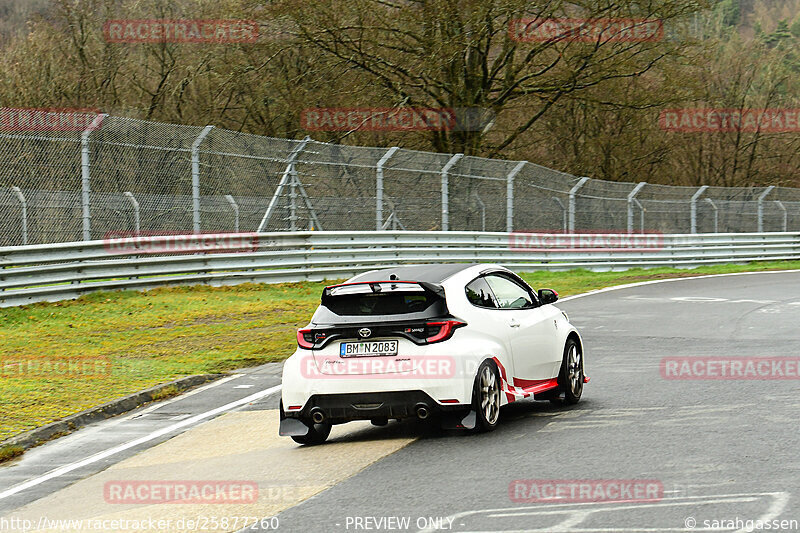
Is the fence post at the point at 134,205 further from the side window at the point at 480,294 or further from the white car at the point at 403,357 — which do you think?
the side window at the point at 480,294

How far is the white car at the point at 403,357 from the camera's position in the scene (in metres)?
8.05

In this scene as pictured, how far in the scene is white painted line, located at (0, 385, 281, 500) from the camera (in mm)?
7648

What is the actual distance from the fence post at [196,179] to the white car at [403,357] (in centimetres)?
1212

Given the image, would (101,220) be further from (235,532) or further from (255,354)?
(235,532)

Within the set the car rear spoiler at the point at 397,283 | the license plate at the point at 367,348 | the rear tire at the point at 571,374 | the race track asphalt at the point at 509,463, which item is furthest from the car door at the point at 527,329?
the license plate at the point at 367,348

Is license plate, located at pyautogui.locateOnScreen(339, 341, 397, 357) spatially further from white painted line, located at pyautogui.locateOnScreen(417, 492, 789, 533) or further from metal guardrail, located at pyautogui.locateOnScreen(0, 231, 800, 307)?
metal guardrail, located at pyautogui.locateOnScreen(0, 231, 800, 307)

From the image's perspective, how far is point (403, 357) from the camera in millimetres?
8086

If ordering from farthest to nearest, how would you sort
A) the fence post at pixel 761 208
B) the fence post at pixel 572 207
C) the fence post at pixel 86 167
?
the fence post at pixel 761 208
the fence post at pixel 572 207
the fence post at pixel 86 167

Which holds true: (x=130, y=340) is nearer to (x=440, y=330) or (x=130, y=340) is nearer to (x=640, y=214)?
(x=440, y=330)

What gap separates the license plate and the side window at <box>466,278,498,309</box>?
83cm

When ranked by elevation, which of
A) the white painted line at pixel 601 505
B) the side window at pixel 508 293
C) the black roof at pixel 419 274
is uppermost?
the black roof at pixel 419 274

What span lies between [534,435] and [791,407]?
2234 mm

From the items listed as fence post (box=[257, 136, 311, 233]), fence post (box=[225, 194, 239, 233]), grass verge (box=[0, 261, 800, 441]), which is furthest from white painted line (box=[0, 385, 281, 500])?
fence post (box=[257, 136, 311, 233])

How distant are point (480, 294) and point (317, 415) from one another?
1671 mm
